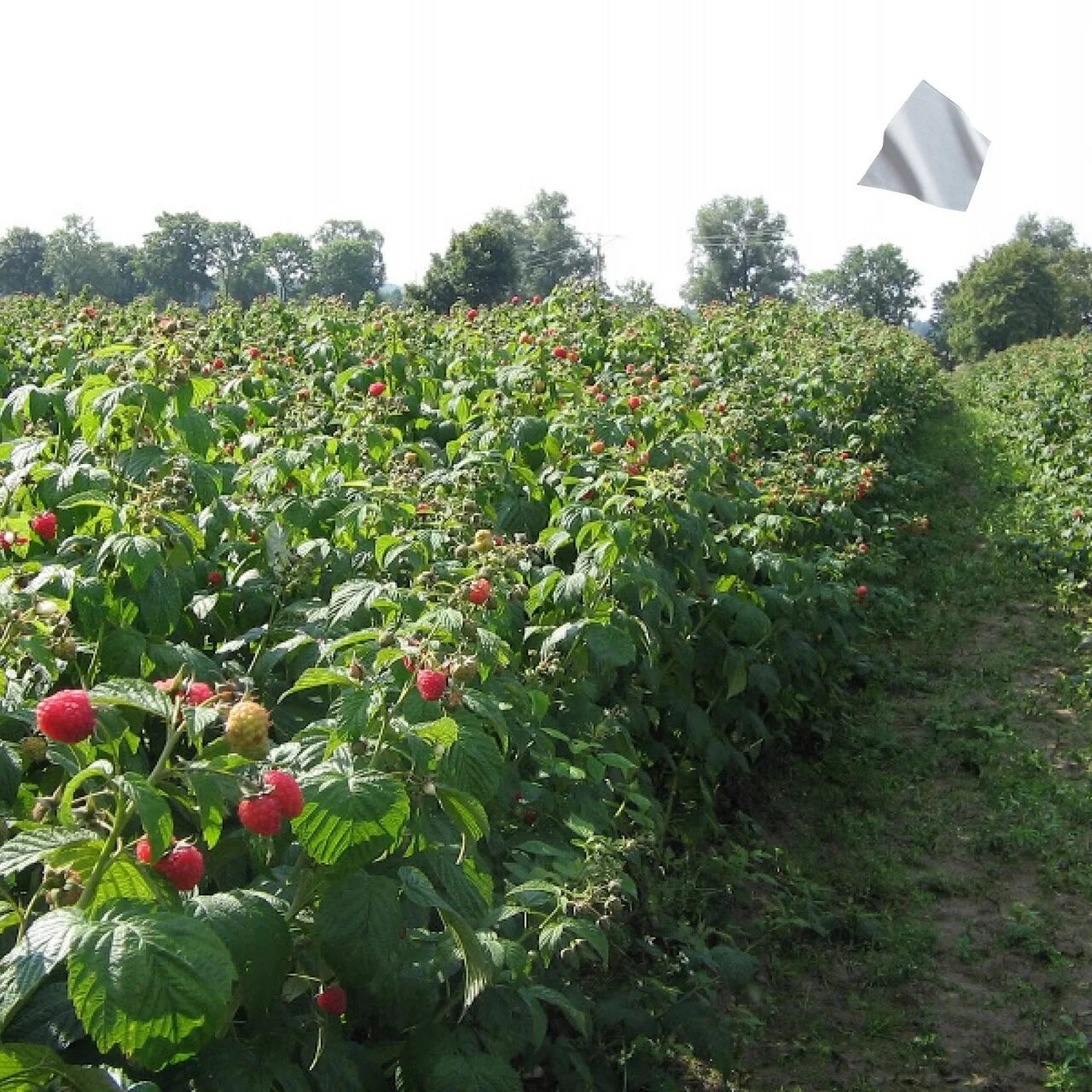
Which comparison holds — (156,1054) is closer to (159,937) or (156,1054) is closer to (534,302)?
(159,937)

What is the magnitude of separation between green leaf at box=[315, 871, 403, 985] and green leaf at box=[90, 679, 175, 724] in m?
0.41

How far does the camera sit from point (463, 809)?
1.97 metres

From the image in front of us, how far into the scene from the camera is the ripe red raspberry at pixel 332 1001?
6.54 feet

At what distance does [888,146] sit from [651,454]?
233 centimetres

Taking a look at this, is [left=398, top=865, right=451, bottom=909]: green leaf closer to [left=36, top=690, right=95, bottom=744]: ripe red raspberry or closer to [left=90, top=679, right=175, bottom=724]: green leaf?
[left=90, top=679, right=175, bottom=724]: green leaf

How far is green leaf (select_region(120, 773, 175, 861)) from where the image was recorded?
4.85ft

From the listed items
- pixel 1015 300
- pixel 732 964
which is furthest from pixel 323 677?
pixel 1015 300

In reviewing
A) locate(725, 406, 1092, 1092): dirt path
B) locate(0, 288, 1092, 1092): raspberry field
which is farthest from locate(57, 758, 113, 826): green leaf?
locate(725, 406, 1092, 1092): dirt path

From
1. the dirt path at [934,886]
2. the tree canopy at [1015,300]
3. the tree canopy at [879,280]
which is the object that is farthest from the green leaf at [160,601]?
the tree canopy at [879,280]

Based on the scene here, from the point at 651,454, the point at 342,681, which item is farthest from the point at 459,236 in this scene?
the point at 342,681

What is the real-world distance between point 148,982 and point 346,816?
1.40ft

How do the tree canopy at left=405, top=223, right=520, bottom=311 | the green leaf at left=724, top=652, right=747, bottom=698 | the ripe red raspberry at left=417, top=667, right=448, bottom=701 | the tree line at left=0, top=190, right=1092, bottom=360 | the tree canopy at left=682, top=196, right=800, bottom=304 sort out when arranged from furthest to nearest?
the tree canopy at left=682, top=196, right=800, bottom=304 → the tree line at left=0, top=190, right=1092, bottom=360 → the tree canopy at left=405, top=223, right=520, bottom=311 → the green leaf at left=724, top=652, right=747, bottom=698 → the ripe red raspberry at left=417, top=667, right=448, bottom=701

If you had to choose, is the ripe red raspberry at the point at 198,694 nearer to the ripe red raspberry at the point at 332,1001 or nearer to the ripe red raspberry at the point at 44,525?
the ripe red raspberry at the point at 332,1001

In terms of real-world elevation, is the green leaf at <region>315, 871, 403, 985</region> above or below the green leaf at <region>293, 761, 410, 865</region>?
below
